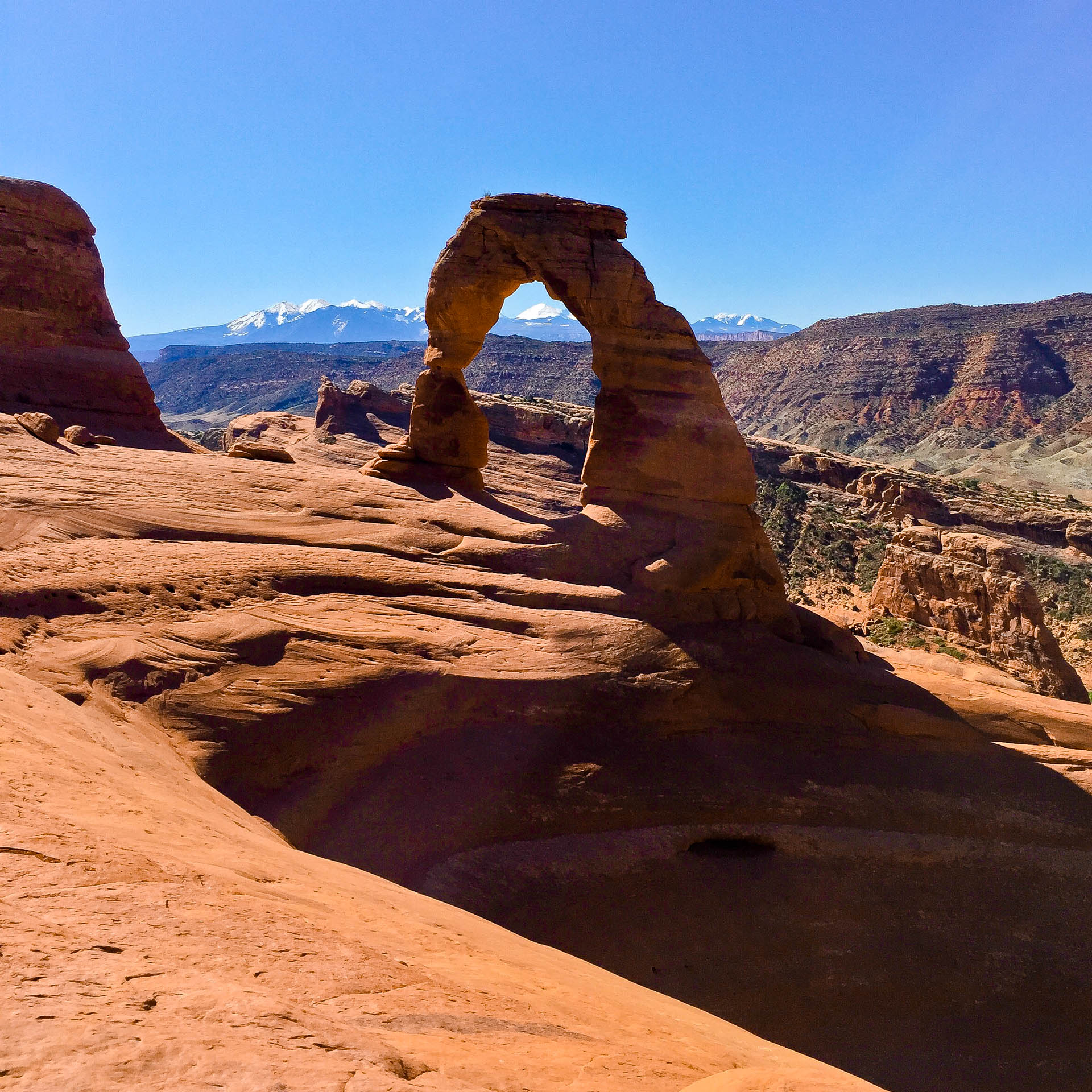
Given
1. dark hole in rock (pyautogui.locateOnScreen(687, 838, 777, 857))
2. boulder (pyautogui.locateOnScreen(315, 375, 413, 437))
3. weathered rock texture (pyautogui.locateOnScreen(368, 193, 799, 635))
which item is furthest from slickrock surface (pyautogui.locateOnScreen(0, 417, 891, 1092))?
boulder (pyautogui.locateOnScreen(315, 375, 413, 437))

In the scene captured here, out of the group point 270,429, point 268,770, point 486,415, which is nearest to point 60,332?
point 268,770

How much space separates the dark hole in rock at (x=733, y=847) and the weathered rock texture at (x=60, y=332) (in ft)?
46.6

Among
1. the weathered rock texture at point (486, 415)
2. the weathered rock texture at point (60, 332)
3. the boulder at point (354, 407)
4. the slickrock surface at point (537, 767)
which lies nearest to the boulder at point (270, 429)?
the weathered rock texture at point (486, 415)

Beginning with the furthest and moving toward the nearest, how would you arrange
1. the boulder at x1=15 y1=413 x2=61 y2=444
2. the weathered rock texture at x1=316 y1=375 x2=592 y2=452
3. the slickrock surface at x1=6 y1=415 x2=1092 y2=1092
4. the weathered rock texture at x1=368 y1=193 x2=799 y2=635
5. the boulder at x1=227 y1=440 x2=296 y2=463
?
the weathered rock texture at x1=316 y1=375 x2=592 y2=452
the boulder at x1=227 y1=440 x2=296 y2=463
the weathered rock texture at x1=368 y1=193 x2=799 y2=635
the boulder at x1=15 y1=413 x2=61 y2=444
the slickrock surface at x1=6 y1=415 x2=1092 y2=1092

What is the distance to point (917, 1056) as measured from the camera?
30.8 feet

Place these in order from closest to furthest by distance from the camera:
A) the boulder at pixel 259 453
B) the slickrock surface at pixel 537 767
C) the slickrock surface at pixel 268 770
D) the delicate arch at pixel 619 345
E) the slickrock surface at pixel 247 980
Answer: the slickrock surface at pixel 247 980 < the slickrock surface at pixel 268 770 < the slickrock surface at pixel 537 767 < the delicate arch at pixel 619 345 < the boulder at pixel 259 453

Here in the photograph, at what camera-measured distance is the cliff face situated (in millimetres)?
86750

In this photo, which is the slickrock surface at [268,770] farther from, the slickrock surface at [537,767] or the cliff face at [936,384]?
the cliff face at [936,384]

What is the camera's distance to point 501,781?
33.7 feet

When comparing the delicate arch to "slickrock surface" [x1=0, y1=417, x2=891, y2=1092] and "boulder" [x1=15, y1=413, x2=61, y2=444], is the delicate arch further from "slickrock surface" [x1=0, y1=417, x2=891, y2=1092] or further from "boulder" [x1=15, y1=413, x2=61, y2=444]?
"boulder" [x1=15, y1=413, x2=61, y2=444]

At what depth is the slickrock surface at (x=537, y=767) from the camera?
25.2ft

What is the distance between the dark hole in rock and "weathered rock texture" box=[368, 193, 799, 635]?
3460 millimetres

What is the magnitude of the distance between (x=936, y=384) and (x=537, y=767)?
101 meters

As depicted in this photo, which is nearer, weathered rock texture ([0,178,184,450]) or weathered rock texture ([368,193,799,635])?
weathered rock texture ([368,193,799,635])
